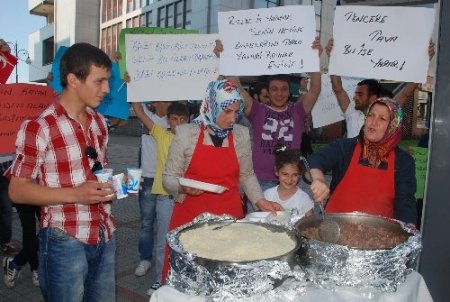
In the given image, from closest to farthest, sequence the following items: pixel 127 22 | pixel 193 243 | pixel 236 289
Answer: pixel 236 289, pixel 193 243, pixel 127 22

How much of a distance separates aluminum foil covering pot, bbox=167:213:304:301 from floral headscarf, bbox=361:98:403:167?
1.26 meters

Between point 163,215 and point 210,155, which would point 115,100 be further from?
point 210,155

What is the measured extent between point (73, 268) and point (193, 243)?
0.81 meters

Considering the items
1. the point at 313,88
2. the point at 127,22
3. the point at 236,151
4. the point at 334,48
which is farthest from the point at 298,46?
the point at 127,22

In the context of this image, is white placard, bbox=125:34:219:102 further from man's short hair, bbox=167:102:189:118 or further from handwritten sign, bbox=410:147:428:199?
handwritten sign, bbox=410:147:428:199

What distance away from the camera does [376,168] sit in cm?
245

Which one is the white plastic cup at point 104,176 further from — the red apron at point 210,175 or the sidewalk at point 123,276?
the sidewalk at point 123,276

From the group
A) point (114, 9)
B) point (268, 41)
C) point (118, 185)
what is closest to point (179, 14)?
point (114, 9)

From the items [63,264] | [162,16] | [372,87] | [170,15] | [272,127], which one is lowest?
[63,264]

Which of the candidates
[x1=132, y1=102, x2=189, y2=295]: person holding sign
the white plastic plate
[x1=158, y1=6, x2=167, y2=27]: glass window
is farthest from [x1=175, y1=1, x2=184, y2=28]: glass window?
the white plastic plate

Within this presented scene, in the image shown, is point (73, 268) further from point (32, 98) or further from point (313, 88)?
point (313, 88)

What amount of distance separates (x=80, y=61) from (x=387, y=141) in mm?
1855

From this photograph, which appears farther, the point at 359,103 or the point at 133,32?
the point at 359,103

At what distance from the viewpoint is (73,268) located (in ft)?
6.70
